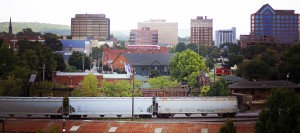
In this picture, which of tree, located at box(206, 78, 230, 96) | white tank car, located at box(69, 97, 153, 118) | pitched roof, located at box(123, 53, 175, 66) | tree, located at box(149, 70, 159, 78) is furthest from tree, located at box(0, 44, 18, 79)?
pitched roof, located at box(123, 53, 175, 66)

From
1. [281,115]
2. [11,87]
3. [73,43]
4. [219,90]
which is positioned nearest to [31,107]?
[11,87]

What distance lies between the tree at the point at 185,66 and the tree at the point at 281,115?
174ft

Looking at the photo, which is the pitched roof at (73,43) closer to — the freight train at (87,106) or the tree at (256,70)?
the tree at (256,70)

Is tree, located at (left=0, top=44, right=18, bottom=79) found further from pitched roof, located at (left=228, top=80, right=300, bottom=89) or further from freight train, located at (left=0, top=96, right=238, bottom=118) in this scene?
pitched roof, located at (left=228, top=80, right=300, bottom=89)

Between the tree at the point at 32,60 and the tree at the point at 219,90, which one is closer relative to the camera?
the tree at the point at 219,90

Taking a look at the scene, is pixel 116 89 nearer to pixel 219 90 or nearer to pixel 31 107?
pixel 219 90

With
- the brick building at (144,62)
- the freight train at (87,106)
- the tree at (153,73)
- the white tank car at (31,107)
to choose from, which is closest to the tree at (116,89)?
the freight train at (87,106)

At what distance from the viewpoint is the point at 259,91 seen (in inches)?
2825

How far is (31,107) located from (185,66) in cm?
4074

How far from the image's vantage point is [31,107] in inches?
1991

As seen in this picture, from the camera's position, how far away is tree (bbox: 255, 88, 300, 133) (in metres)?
30.7

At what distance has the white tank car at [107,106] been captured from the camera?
5056cm

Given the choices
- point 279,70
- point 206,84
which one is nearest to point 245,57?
point 279,70

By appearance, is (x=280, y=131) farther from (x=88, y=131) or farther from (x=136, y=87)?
(x=136, y=87)
